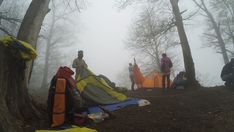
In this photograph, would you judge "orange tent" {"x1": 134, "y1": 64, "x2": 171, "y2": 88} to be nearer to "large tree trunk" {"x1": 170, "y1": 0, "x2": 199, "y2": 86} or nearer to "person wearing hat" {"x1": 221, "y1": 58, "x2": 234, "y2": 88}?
"large tree trunk" {"x1": 170, "y1": 0, "x2": 199, "y2": 86}

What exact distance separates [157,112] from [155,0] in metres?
8.86

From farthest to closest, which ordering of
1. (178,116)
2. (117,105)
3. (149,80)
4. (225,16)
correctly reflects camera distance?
(225,16), (149,80), (117,105), (178,116)

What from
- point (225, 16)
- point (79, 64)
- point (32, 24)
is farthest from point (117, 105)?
point (225, 16)

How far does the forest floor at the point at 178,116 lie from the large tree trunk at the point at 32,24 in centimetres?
278

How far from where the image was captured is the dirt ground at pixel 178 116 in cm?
569

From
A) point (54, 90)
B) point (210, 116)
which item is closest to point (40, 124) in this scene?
point (54, 90)

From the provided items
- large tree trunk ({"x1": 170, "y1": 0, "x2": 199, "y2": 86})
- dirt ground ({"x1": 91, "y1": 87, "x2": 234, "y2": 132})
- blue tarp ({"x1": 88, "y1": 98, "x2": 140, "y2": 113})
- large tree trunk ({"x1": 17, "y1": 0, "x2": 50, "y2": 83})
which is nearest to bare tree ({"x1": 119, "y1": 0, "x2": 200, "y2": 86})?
large tree trunk ({"x1": 170, "y1": 0, "x2": 199, "y2": 86})

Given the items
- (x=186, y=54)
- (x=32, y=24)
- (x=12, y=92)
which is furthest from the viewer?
(x=186, y=54)

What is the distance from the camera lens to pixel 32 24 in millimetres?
7406

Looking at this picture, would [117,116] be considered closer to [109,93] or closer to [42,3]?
[109,93]

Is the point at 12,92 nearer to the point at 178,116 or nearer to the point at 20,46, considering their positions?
the point at 20,46

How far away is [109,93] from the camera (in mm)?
8766

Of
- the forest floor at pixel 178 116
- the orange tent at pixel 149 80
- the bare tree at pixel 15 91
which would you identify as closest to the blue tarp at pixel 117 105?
the forest floor at pixel 178 116

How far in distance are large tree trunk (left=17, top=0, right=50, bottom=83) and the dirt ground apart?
2.81 metres
